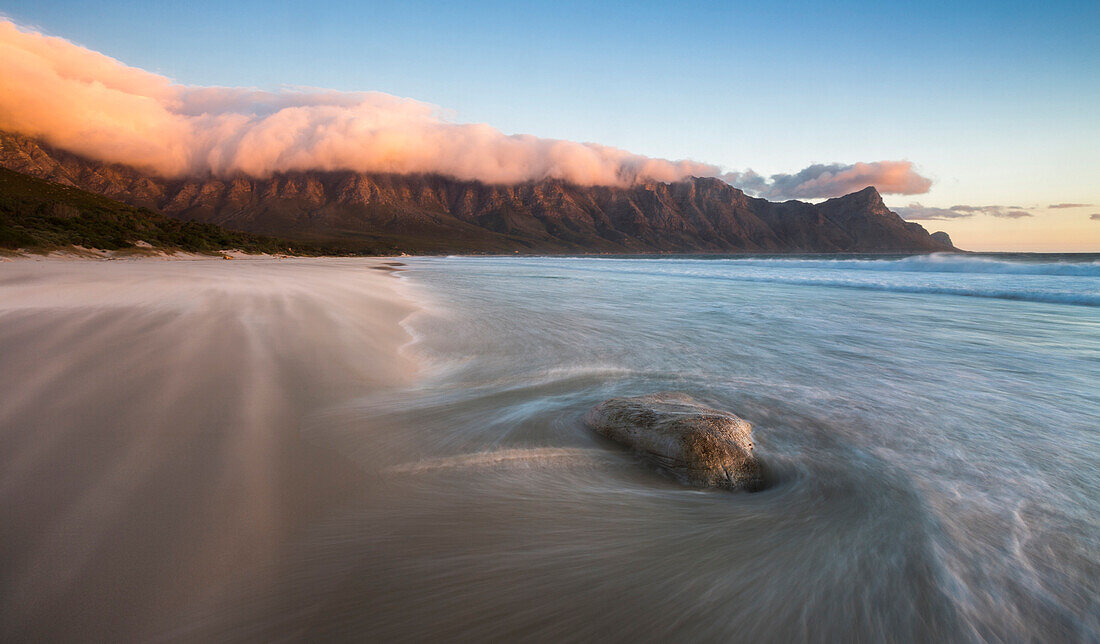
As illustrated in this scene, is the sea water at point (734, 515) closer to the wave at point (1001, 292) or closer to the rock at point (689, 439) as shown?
the rock at point (689, 439)

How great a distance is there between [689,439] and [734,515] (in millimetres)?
624

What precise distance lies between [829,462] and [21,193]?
67.5 m

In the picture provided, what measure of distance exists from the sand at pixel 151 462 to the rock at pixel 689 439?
1.94 meters

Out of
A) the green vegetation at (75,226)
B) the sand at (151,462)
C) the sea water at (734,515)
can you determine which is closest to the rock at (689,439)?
the sea water at (734,515)

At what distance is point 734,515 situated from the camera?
2.65 metres

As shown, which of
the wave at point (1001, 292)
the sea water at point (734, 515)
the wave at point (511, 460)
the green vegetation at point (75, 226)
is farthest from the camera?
the green vegetation at point (75, 226)

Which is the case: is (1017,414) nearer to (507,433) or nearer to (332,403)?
(507,433)

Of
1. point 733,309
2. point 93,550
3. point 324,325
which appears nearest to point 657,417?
point 93,550

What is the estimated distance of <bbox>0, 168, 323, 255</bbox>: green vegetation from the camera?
25.8 m

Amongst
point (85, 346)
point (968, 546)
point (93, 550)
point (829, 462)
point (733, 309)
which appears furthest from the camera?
point (733, 309)

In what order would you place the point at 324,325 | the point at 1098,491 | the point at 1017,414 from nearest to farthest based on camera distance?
the point at 1098,491 → the point at 1017,414 → the point at 324,325

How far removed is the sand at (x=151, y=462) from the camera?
1677 mm

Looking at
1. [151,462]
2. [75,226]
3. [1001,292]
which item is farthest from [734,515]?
[75,226]

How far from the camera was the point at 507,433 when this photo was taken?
145 inches
